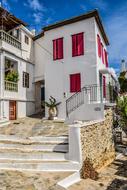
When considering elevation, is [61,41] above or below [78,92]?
above

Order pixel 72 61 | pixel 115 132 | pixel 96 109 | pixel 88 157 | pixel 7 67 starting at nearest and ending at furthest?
pixel 88 157, pixel 96 109, pixel 115 132, pixel 72 61, pixel 7 67

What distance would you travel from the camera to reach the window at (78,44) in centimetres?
1769

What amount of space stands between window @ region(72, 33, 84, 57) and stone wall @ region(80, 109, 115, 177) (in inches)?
234

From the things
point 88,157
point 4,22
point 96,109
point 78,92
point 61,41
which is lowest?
point 88,157

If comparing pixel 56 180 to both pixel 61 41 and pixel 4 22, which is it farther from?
pixel 4 22

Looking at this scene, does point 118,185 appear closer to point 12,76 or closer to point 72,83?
point 72,83

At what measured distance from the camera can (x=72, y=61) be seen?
710 inches

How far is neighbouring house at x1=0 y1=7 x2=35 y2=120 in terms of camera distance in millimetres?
17312

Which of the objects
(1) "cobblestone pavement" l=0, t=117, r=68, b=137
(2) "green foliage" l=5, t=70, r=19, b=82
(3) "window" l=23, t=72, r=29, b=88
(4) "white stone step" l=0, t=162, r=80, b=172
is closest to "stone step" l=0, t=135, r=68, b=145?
(1) "cobblestone pavement" l=0, t=117, r=68, b=137

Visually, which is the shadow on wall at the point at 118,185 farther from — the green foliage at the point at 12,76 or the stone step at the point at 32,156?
the green foliage at the point at 12,76

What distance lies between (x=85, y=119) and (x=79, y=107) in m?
1.00

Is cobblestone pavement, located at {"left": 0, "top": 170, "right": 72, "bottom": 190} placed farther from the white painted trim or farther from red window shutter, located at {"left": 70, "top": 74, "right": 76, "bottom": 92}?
red window shutter, located at {"left": 70, "top": 74, "right": 76, "bottom": 92}

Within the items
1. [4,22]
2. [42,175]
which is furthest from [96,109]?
[4,22]

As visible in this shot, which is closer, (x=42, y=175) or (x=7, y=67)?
(x=42, y=175)
